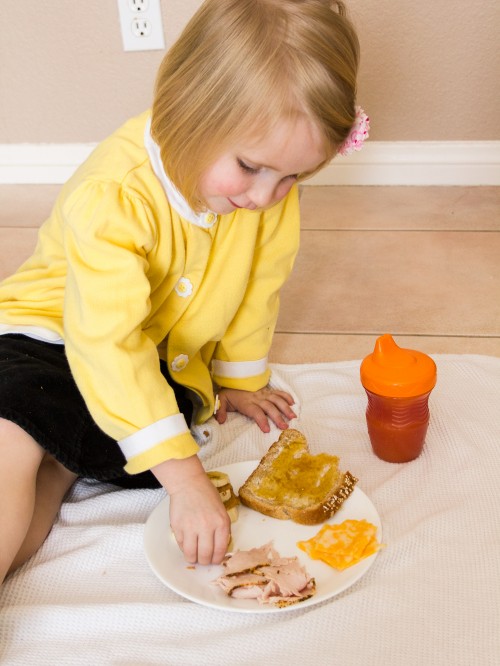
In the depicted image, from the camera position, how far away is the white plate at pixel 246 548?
746 millimetres

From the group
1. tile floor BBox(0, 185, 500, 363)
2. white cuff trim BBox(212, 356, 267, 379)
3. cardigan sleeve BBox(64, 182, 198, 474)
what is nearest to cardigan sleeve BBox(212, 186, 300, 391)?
white cuff trim BBox(212, 356, 267, 379)

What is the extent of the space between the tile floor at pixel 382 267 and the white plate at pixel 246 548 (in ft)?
1.29

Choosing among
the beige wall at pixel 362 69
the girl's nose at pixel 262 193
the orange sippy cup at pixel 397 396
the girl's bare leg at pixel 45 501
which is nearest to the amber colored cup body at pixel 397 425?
the orange sippy cup at pixel 397 396

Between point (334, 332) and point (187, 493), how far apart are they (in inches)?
21.3

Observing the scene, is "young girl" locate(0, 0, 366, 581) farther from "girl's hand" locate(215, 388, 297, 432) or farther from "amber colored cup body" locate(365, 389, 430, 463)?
"amber colored cup body" locate(365, 389, 430, 463)

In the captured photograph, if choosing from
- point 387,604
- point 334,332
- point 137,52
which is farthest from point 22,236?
point 387,604

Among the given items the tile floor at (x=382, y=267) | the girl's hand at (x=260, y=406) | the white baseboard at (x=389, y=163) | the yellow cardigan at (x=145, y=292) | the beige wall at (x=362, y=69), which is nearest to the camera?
the yellow cardigan at (x=145, y=292)

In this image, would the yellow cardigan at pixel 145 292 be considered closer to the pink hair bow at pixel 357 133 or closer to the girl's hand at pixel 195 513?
the girl's hand at pixel 195 513

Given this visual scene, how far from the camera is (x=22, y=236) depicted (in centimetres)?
165

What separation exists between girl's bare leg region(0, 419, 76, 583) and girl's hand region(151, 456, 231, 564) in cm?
13

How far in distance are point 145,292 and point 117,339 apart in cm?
5

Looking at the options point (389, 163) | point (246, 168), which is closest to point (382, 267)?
point (389, 163)

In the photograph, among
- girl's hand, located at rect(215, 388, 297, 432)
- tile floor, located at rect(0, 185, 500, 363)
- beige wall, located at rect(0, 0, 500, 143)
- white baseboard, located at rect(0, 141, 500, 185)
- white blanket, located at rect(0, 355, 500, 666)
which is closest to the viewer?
white blanket, located at rect(0, 355, 500, 666)

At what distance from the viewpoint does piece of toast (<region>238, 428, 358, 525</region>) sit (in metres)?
0.85
